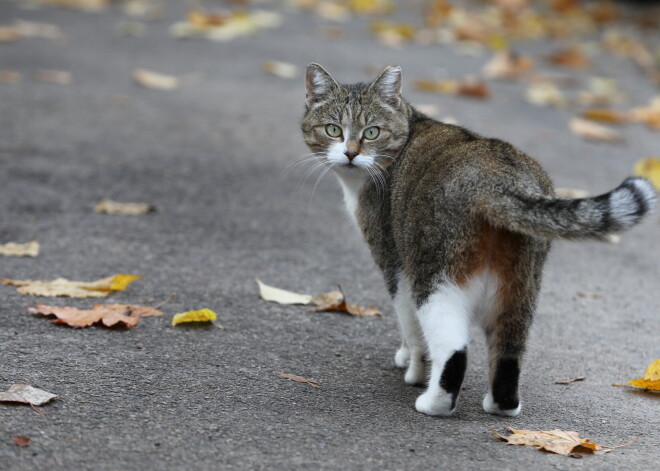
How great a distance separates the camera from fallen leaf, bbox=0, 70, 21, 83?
8.13 meters

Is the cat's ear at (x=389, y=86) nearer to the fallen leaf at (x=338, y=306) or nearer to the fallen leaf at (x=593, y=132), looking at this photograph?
the fallen leaf at (x=338, y=306)

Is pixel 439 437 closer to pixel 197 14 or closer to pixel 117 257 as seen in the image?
pixel 117 257

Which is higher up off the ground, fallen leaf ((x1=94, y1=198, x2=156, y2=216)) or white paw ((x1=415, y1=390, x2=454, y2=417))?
white paw ((x1=415, y1=390, x2=454, y2=417))

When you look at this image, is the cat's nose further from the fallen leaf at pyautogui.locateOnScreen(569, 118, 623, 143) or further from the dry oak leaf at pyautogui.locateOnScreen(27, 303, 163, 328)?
→ the fallen leaf at pyautogui.locateOnScreen(569, 118, 623, 143)

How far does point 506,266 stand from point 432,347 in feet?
1.33

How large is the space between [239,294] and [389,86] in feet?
4.21

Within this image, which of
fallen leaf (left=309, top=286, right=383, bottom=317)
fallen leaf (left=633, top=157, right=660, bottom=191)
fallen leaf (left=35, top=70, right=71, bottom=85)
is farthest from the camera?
fallen leaf (left=35, top=70, right=71, bottom=85)

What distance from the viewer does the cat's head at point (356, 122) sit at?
13.1 feet

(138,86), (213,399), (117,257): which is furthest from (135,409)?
(138,86)

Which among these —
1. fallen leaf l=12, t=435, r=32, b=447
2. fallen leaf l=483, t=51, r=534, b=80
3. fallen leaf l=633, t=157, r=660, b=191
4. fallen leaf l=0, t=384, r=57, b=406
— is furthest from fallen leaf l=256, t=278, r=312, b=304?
fallen leaf l=483, t=51, r=534, b=80

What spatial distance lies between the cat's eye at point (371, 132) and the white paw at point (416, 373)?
101cm

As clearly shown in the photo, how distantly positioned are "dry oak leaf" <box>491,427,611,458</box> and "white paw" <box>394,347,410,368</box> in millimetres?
822

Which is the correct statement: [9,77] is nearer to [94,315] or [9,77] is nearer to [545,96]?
[94,315]

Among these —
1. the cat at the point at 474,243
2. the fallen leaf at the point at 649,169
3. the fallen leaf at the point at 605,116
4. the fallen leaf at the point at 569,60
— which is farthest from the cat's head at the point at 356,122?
the fallen leaf at the point at 569,60
